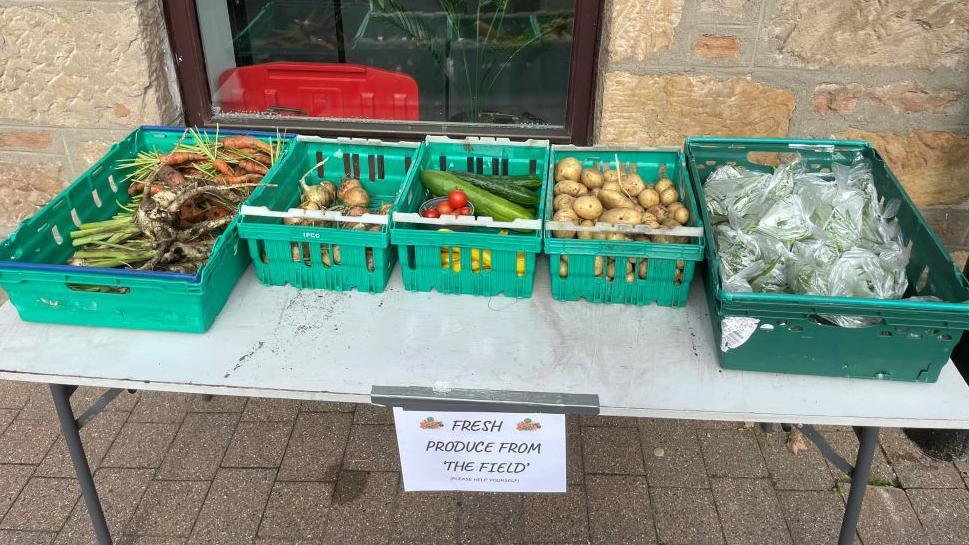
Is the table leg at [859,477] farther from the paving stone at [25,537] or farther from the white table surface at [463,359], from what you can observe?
the paving stone at [25,537]

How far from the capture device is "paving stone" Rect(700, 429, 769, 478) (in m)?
3.05

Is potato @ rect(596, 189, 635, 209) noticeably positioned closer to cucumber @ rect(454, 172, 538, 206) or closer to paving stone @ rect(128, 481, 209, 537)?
cucumber @ rect(454, 172, 538, 206)

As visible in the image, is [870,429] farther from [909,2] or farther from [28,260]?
[28,260]

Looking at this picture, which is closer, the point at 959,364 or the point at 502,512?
the point at 959,364

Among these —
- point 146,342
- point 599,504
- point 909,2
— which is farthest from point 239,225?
point 909,2

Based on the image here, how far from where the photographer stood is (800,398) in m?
1.88

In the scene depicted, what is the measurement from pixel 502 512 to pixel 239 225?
1.55 m

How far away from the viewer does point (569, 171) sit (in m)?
2.42

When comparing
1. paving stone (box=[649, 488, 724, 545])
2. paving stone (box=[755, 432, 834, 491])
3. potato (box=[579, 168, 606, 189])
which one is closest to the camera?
potato (box=[579, 168, 606, 189])

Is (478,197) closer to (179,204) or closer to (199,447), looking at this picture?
(179,204)

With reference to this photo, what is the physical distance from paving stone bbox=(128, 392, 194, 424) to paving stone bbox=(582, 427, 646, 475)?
6.04 feet

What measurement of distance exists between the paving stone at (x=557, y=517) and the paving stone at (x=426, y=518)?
0.98 feet

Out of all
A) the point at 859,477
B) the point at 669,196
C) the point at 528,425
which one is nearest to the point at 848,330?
the point at 859,477

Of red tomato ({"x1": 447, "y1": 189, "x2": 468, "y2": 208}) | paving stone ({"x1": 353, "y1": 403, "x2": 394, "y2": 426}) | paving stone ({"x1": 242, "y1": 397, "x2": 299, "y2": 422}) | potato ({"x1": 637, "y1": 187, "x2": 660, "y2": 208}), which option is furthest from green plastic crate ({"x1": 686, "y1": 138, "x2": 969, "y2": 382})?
paving stone ({"x1": 242, "y1": 397, "x2": 299, "y2": 422})
